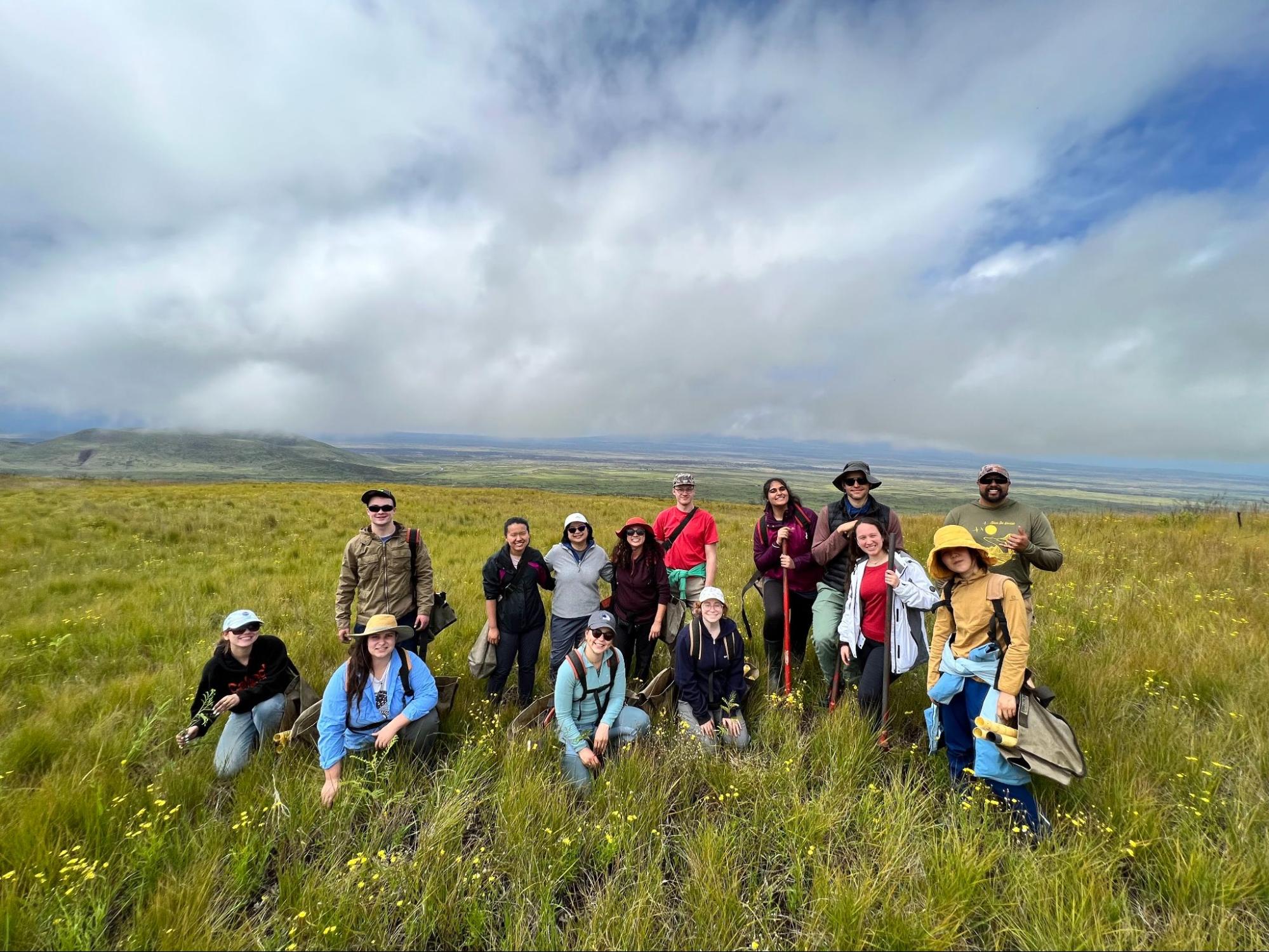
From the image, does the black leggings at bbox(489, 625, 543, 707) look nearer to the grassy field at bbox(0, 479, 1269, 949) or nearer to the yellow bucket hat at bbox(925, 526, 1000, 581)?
the grassy field at bbox(0, 479, 1269, 949)

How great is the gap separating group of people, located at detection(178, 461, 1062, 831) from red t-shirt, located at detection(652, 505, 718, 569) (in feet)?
0.08

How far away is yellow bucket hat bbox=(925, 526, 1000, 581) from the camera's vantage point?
11.3 feet

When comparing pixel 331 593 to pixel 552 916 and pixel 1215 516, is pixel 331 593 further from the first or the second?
pixel 1215 516

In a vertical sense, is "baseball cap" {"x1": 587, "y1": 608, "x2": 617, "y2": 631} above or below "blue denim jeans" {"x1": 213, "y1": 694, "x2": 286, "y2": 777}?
above

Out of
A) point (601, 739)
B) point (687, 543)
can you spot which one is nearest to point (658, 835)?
point (601, 739)

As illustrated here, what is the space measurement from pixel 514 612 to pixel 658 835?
260 cm

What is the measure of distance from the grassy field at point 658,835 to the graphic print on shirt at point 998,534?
157 centimetres

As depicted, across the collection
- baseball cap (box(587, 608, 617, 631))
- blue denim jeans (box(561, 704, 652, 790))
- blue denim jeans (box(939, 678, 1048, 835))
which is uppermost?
baseball cap (box(587, 608, 617, 631))

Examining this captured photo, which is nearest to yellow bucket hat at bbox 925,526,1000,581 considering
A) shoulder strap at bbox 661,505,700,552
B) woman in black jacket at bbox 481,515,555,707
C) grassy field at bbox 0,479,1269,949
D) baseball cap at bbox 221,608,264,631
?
grassy field at bbox 0,479,1269,949

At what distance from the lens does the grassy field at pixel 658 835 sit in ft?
8.40

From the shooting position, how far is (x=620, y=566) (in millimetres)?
5430

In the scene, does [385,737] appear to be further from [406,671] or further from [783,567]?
[783,567]

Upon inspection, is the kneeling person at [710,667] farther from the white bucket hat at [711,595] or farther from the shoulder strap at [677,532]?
the shoulder strap at [677,532]

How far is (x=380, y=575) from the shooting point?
16.4ft
